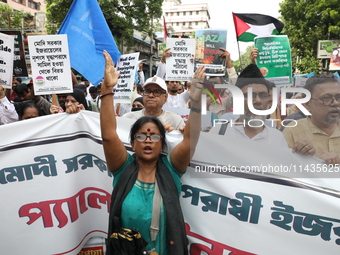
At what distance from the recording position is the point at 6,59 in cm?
365

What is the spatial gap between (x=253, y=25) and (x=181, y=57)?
1465mm

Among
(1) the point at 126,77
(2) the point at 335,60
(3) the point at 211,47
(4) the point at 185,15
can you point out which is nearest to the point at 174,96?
(3) the point at 211,47

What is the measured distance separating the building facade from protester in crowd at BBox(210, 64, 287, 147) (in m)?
100

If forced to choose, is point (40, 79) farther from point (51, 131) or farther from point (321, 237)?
point (321, 237)

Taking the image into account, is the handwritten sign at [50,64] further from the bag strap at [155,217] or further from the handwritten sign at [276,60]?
the handwritten sign at [276,60]

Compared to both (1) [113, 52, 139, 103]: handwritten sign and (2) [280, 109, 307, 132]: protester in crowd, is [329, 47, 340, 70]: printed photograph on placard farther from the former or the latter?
(2) [280, 109, 307, 132]: protester in crowd

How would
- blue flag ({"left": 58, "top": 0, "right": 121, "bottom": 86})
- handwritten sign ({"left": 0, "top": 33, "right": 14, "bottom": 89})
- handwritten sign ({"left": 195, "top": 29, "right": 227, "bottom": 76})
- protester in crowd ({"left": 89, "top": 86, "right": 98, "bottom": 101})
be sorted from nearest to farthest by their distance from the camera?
blue flag ({"left": 58, "top": 0, "right": 121, "bottom": 86}) → handwritten sign ({"left": 0, "top": 33, "right": 14, "bottom": 89}) → handwritten sign ({"left": 195, "top": 29, "right": 227, "bottom": 76}) → protester in crowd ({"left": 89, "top": 86, "right": 98, "bottom": 101})

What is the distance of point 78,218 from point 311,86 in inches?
83.3

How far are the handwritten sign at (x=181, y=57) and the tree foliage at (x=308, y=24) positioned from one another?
1732cm

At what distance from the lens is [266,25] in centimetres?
525

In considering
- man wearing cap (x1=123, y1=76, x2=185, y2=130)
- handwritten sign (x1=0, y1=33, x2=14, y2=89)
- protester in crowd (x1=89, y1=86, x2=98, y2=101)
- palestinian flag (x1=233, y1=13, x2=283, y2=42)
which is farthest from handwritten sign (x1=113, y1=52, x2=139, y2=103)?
protester in crowd (x1=89, y1=86, x2=98, y2=101)

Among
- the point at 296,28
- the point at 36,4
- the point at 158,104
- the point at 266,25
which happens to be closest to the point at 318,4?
the point at 296,28

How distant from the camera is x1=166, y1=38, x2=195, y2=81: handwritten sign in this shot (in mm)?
4820

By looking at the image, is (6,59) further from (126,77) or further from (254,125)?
(254,125)
